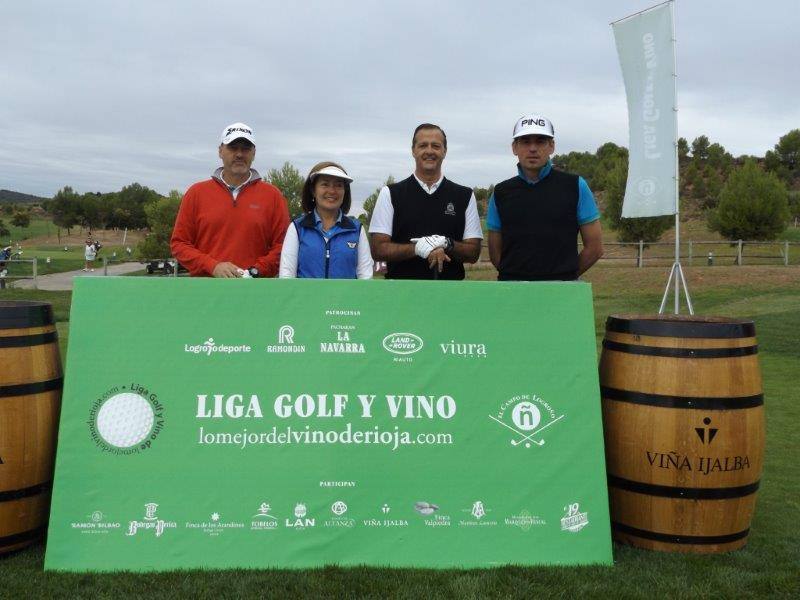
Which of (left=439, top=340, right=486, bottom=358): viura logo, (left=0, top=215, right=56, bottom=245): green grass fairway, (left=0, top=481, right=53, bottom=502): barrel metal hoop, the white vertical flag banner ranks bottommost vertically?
(left=0, top=481, right=53, bottom=502): barrel metal hoop

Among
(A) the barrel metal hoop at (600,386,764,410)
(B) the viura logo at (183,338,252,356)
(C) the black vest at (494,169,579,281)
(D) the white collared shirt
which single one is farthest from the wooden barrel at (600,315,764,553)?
(B) the viura logo at (183,338,252,356)

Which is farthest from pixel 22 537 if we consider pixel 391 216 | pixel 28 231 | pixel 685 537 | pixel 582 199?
pixel 28 231

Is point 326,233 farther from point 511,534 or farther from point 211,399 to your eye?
point 511,534

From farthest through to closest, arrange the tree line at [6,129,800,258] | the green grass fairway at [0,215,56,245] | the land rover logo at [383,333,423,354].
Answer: the green grass fairway at [0,215,56,245], the tree line at [6,129,800,258], the land rover logo at [383,333,423,354]

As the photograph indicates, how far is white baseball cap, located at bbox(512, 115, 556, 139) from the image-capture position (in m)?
4.25

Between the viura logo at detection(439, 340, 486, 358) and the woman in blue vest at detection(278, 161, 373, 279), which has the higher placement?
the woman in blue vest at detection(278, 161, 373, 279)

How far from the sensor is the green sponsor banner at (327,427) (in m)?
3.11

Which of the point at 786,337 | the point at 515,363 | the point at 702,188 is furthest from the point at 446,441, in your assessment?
the point at 702,188

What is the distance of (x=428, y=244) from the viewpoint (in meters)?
4.14

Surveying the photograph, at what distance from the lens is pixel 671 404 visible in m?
3.36

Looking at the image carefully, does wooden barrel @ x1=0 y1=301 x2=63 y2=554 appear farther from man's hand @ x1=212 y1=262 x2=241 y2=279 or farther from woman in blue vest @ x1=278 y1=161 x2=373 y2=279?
woman in blue vest @ x1=278 y1=161 x2=373 y2=279

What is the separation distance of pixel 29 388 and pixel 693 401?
3.08 metres

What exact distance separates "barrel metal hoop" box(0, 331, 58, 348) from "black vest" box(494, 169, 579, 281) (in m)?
2.55

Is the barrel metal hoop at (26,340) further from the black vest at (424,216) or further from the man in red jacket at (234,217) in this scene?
the black vest at (424,216)
